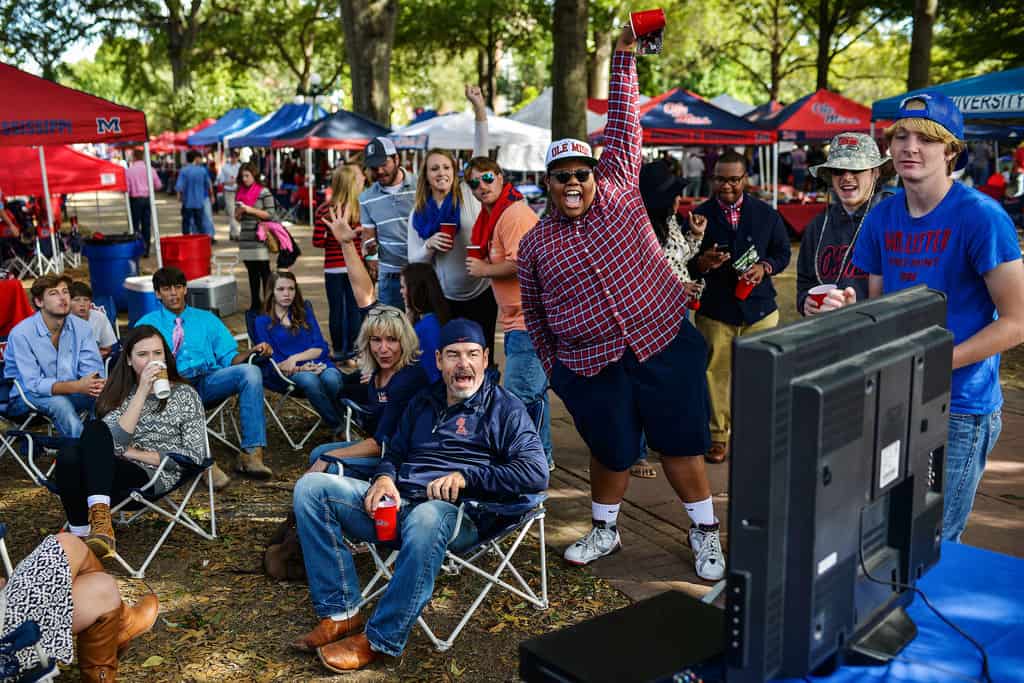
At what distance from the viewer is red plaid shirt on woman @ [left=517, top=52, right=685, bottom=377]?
3.81 metres

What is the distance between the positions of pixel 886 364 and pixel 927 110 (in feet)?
3.80

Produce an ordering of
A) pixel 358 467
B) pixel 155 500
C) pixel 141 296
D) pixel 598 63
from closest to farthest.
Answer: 1. pixel 358 467
2. pixel 155 500
3. pixel 141 296
4. pixel 598 63

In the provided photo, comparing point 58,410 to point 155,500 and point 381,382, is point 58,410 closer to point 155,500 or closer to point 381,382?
point 155,500

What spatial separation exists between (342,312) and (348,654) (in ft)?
16.3

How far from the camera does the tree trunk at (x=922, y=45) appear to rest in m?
14.6

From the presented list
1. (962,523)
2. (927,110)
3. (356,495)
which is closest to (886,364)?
(927,110)

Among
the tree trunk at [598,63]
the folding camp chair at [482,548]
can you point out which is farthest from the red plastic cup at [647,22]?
the tree trunk at [598,63]

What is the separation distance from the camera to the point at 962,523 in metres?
2.67

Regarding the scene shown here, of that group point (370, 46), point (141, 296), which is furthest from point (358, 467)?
point (370, 46)

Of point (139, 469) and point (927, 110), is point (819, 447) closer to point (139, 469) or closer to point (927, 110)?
point (927, 110)

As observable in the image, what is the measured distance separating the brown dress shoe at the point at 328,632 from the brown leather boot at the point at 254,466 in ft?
7.20

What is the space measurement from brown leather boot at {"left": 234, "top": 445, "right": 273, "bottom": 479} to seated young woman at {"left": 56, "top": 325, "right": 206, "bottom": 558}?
0.78 m

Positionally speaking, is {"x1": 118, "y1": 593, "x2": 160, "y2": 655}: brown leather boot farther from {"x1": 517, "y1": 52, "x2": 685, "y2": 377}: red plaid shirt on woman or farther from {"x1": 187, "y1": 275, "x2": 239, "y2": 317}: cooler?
{"x1": 187, "y1": 275, "x2": 239, "y2": 317}: cooler

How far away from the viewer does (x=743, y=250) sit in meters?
5.35
